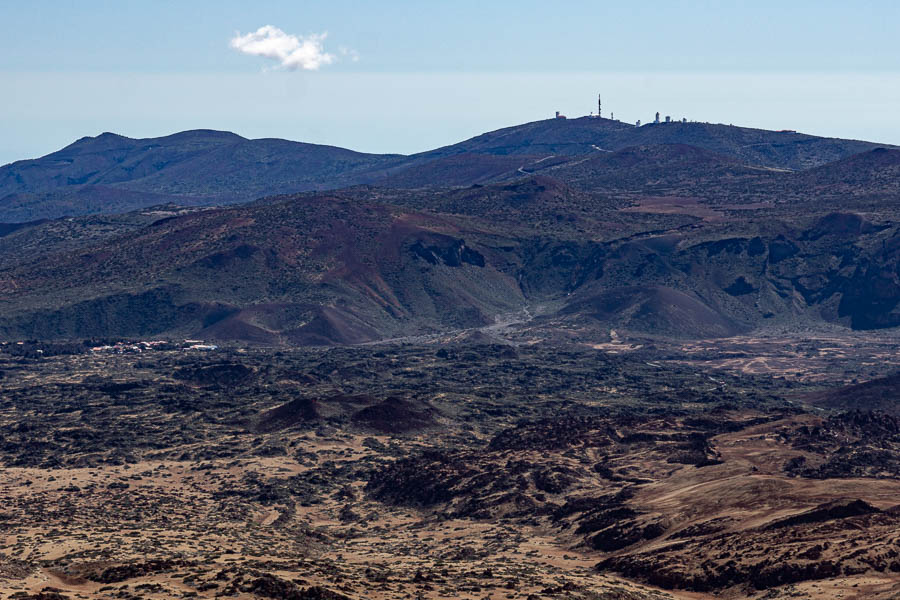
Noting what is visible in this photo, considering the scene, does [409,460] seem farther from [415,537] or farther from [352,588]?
[352,588]

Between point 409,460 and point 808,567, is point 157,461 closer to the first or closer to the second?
point 409,460

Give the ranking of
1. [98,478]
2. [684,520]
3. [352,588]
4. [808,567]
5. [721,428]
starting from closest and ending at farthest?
[352,588]
[808,567]
[684,520]
[98,478]
[721,428]

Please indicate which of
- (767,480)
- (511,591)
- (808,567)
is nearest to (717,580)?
(808,567)

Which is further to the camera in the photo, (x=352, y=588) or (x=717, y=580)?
(x=717, y=580)

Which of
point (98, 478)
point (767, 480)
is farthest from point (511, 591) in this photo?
point (98, 478)

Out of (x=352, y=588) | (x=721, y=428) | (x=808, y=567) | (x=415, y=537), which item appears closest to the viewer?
(x=352, y=588)

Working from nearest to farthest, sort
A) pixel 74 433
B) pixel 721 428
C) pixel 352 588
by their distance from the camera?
pixel 352 588
pixel 721 428
pixel 74 433

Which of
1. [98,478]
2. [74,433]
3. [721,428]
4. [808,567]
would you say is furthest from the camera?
[74,433]

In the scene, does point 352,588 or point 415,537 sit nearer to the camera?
point 352,588

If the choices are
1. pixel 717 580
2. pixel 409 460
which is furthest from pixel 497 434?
pixel 717 580
